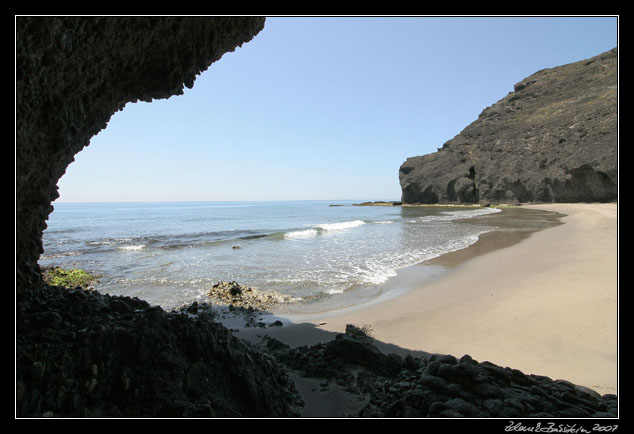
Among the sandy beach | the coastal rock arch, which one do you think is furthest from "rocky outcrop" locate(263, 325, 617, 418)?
the coastal rock arch

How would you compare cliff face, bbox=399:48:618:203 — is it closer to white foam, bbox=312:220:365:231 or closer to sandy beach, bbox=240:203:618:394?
white foam, bbox=312:220:365:231

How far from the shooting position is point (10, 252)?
2.17 meters

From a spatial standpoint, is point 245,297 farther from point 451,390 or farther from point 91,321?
point 451,390

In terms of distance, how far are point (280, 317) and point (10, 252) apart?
4.76 meters

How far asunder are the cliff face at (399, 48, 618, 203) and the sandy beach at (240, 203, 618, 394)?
51458 mm

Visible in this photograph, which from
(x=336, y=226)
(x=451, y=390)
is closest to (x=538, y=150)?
(x=336, y=226)

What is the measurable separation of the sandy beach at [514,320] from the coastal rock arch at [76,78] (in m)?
3.68

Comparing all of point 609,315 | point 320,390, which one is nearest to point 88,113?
point 320,390

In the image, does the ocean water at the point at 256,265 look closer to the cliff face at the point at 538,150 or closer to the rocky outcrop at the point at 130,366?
the rocky outcrop at the point at 130,366

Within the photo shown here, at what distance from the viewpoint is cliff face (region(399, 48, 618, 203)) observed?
50.2 meters

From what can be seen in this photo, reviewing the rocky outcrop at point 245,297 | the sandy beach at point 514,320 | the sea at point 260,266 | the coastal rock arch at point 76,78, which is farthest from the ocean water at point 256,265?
the coastal rock arch at point 76,78

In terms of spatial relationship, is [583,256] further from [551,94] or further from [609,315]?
[551,94]

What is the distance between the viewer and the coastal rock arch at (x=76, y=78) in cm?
216

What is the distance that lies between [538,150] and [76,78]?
243 feet
